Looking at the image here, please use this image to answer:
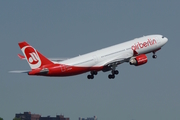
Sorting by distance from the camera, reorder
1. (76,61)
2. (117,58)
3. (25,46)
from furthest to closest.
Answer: (117,58) → (76,61) → (25,46)

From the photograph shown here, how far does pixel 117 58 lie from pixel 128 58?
10.1 feet

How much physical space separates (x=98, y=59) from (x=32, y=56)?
641 inches

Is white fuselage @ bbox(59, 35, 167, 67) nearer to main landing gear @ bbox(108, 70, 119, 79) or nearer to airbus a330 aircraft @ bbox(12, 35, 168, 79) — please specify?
airbus a330 aircraft @ bbox(12, 35, 168, 79)

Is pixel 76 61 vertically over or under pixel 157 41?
under

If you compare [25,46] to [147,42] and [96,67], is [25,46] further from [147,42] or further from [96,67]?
[147,42]

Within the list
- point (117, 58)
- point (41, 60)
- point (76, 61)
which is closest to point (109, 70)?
point (117, 58)

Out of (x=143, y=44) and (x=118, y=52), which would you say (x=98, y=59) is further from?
(x=143, y=44)

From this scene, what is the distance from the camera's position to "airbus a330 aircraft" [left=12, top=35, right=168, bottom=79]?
10744 cm

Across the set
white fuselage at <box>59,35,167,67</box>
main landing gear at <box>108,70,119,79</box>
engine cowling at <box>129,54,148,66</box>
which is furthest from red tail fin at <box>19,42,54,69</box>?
engine cowling at <box>129,54,148,66</box>

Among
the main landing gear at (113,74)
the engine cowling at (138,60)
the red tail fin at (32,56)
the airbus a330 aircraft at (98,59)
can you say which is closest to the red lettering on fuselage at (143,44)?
the airbus a330 aircraft at (98,59)

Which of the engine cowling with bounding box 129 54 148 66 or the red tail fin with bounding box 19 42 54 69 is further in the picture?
the engine cowling with bounding box 129 54 148 66

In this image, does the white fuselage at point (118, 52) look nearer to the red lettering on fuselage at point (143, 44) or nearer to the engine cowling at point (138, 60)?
the red lettering on fuselage at point (143, 44)

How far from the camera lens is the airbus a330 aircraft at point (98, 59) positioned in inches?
4230

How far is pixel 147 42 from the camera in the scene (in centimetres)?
12606
